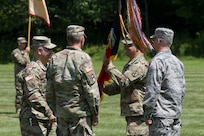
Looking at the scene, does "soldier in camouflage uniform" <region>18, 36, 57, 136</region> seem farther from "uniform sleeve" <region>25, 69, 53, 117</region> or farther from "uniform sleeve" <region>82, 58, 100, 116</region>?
"uniform sleeve" <region>82, 58, 100, 116</region>

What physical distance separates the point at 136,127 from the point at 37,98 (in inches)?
67.0

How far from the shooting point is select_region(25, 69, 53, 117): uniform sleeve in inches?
390

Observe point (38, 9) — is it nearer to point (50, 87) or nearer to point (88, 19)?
point (50, 87)

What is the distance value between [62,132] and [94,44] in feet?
131

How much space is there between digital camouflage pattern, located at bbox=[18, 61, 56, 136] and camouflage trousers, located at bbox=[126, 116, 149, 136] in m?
1.21

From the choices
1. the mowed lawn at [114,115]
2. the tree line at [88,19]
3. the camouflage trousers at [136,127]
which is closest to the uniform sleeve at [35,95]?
the camouflage trousers at [136,127]


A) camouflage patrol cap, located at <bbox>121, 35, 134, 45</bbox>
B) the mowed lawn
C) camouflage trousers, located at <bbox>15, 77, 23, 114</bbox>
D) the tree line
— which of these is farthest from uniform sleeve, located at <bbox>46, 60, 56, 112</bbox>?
the tree line

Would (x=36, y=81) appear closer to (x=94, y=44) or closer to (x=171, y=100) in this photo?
(x=171, y=100)

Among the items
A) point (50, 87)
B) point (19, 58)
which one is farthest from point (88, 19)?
point (50, 87)

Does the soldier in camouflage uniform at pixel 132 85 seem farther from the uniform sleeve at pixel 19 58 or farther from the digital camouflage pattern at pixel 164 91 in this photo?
the uniform sleeve at pixel 19 58

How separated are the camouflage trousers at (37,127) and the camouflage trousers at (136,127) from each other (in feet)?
Answer: 3.91

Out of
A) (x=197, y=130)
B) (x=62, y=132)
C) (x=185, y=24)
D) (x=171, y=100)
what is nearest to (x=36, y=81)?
(x=62, y=132)

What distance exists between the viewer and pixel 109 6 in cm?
A: 5166

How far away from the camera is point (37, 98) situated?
9.94m
